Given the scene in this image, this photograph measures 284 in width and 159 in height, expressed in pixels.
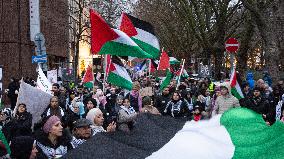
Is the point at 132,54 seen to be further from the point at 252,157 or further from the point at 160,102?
the point at 252,157

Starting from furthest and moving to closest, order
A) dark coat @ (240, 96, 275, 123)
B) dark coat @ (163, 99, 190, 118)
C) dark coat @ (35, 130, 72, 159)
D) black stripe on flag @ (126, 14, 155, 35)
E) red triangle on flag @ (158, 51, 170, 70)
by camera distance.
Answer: red triangle on flag @ (158, 51, 170, 70), dark coat @ (163, 99, 190, 118), dark coat @ (240, 96, 275, 123), black stripe on flag @ (126, 14, 155, 35), dark coat @ (35, 130, 72, 159)

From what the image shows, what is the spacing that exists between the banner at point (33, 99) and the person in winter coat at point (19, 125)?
29 centimetres

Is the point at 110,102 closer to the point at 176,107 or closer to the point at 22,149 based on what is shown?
the point at 176,107

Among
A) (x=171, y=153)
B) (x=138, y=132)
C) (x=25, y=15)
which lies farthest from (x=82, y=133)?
(x=25, y=15)

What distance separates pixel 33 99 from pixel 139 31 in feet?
8.96

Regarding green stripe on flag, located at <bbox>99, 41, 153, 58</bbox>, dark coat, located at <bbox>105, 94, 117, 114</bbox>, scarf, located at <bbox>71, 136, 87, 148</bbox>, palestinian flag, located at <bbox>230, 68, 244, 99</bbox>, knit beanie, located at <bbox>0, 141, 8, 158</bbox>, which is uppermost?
green stripe on flag, located at <bbox>99, 41, 153, 58</bbox>

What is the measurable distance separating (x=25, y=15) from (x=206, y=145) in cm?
3041

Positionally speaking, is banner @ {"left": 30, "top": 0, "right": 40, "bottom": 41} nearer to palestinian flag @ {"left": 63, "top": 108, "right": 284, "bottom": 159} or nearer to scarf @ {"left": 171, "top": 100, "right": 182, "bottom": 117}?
scarf @ {"left": 171, "top": 100, "right": 182, "bottom": 117}

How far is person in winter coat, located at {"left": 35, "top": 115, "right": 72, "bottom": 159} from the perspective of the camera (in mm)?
6391

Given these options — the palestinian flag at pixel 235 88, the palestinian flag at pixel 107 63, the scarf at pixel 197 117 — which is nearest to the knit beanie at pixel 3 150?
the scarf at pixel 197 117

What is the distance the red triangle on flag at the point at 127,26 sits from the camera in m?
11.6

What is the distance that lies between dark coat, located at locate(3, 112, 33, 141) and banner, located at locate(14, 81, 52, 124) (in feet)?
1.72

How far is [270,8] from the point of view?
20484 millimetres

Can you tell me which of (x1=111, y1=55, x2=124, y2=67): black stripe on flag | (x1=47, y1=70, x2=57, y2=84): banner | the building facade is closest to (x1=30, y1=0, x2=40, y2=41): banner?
the building facade
